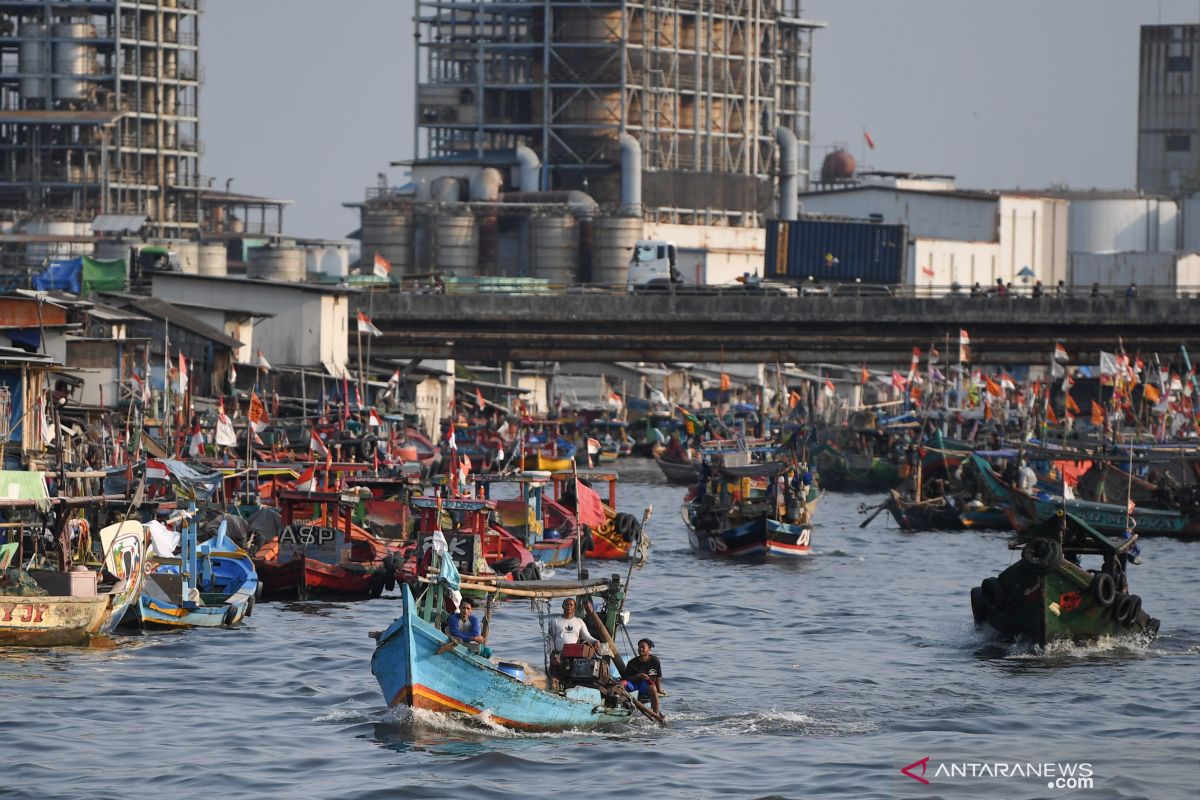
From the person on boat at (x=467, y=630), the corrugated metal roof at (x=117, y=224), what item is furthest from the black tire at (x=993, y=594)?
the corrugated metal roof at (x=117, y=224)

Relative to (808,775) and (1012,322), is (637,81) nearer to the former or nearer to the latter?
(1012,322)

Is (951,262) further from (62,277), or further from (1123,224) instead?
(62,277)

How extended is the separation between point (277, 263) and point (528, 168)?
18.5 meters

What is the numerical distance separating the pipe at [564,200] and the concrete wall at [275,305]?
41719 mm

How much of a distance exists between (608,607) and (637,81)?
96664mm

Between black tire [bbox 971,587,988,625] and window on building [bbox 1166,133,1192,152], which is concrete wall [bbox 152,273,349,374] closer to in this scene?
black tire [bbox 971,587,988,625]

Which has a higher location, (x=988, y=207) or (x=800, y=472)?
(x=988, y=207)

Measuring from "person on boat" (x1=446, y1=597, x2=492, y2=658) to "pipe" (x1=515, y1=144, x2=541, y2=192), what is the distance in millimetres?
95985

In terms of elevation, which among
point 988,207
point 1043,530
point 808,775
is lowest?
point 808,775

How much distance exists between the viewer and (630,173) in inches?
4776

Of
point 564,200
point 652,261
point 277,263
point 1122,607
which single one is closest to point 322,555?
point 1122,607

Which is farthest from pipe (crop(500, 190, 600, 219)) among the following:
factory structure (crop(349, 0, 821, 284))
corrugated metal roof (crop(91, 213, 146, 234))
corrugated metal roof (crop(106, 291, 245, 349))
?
corrugated metal roof (crop(106, 291, 245, 349))

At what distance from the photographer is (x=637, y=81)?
407 ft

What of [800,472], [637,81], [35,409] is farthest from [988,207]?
[35,409]
